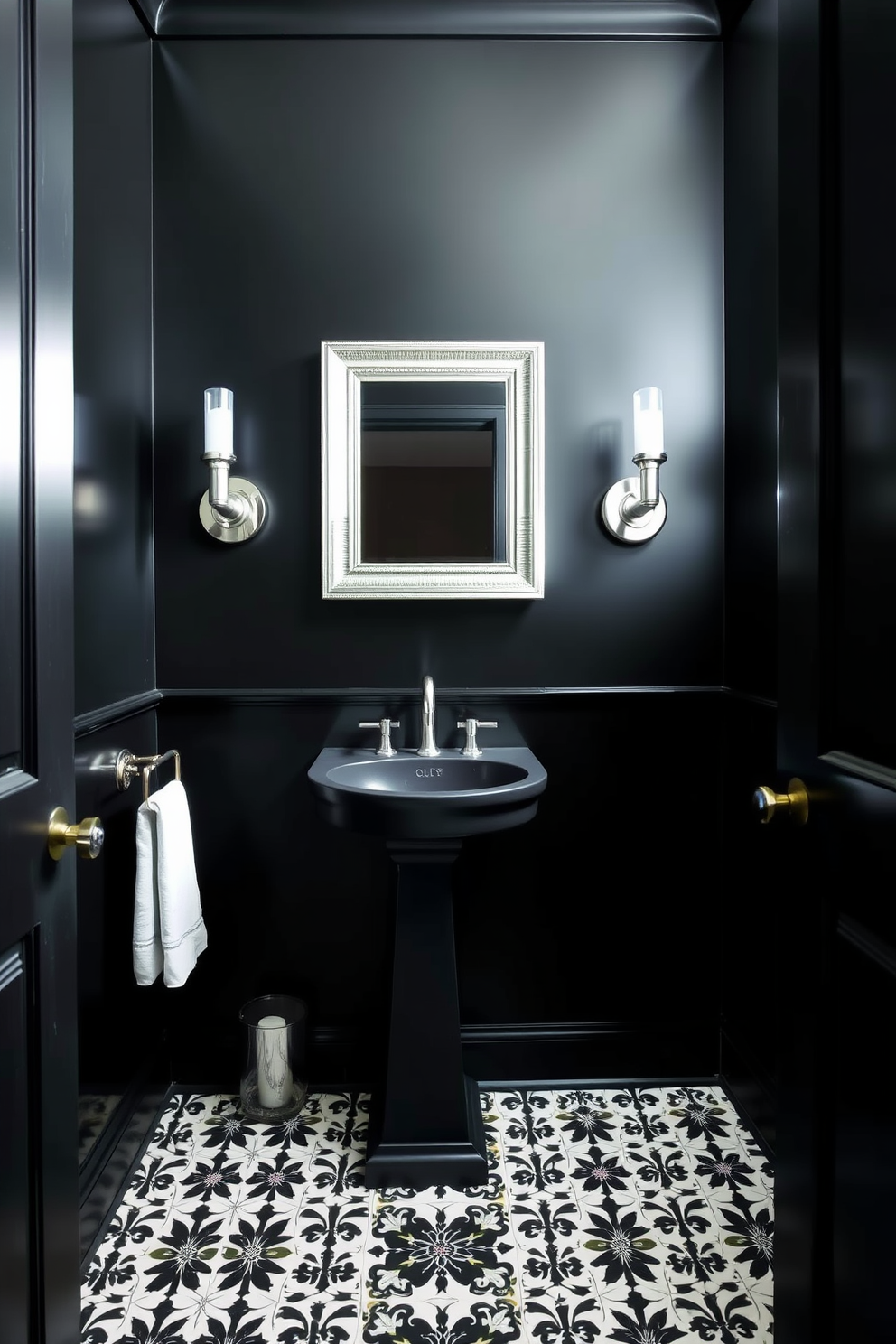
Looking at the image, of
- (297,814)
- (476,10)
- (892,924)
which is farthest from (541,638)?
(476,10)

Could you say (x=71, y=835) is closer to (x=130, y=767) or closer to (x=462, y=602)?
(x=130, y=767)

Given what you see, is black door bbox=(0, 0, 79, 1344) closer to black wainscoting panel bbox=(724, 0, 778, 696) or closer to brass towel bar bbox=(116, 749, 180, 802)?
brass towel bar bbox=(116, 749, 180, 802)

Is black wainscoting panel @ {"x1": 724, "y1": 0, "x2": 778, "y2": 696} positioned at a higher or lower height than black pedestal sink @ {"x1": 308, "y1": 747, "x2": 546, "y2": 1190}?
higher

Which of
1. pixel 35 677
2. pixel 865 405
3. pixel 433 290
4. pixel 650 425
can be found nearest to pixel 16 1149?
pixel 35 677

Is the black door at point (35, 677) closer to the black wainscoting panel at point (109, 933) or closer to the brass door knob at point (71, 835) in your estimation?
the brass door knob at point (71, 835)

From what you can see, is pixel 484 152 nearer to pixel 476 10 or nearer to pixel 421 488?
pixel 476 10

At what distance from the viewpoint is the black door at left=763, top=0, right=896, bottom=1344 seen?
0.83m

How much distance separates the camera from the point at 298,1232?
160 cm

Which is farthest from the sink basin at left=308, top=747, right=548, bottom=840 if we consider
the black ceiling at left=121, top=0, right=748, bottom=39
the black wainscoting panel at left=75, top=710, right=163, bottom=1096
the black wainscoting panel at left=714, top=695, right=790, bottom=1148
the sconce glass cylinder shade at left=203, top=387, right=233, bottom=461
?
the black ceiling at left=121, top=0, right=748, bottom=39

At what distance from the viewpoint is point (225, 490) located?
1953 mm

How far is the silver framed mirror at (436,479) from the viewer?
2025 millimetres

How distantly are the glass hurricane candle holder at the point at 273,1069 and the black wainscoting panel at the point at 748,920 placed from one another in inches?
42.0

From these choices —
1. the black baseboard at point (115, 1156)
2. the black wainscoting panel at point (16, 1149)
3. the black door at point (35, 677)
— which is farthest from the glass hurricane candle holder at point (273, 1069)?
the black wainscoting panel at point (16, 1149)

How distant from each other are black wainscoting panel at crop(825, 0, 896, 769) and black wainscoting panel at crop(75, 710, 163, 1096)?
130 centimetres
